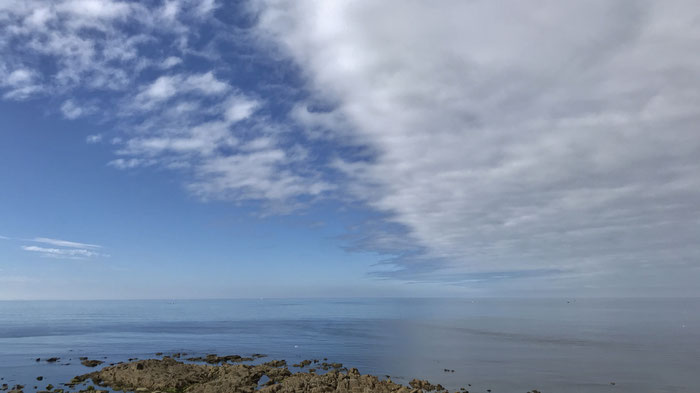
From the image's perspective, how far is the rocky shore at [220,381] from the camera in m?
A: 51.4

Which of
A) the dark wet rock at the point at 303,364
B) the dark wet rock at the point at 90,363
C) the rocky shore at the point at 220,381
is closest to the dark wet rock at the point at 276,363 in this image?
the dark wet rock at the point at 303,364

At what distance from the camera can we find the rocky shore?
2023 inches

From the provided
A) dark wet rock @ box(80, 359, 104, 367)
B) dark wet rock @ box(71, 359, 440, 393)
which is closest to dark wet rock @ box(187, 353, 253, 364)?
dark wet rock @ box(71, 359, 440, 393)

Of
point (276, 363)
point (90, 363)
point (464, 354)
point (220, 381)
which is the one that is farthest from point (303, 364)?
point (90, 363)

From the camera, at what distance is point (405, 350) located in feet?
316

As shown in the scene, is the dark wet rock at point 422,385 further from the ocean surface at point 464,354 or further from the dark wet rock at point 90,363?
the dark wet rock at point 90,363

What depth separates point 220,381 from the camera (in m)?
54.9

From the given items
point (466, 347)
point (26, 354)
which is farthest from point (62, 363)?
point (466, 347)

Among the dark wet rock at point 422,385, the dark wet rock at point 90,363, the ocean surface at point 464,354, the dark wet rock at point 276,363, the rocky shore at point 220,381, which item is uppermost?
the rocky shore at point 220,381

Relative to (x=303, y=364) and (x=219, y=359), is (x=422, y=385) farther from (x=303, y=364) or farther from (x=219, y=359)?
(x=219, y=359)

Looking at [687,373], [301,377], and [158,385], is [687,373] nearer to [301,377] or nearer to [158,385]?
[301,377]

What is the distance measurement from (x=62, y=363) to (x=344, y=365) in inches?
2153

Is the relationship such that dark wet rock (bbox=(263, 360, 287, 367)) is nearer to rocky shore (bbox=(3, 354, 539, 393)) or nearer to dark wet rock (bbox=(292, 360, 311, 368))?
dark wet rock (bbox=(292, 360, 311, 368))

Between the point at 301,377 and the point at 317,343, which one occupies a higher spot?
the point at 301,377
